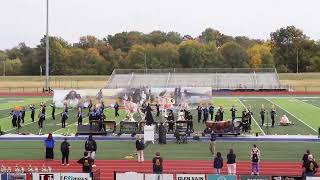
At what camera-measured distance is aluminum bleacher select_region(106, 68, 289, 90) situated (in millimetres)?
84188

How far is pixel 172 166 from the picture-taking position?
77.6 ft

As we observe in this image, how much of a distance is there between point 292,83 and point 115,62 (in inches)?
1435

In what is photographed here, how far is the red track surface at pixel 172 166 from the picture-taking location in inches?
885

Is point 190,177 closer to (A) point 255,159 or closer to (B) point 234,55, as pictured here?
(A) point 255,159

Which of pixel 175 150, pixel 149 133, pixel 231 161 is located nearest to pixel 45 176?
pixel 231 161

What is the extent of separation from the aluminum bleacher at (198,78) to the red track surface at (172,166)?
2296 inches

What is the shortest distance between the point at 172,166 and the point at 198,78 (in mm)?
64645

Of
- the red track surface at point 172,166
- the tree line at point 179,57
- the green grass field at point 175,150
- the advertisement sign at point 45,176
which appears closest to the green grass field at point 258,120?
the green grass field at point 175,150

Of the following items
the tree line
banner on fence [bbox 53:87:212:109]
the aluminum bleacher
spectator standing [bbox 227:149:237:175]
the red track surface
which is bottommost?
the red track surface

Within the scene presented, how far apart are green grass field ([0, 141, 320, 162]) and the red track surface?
1097mm

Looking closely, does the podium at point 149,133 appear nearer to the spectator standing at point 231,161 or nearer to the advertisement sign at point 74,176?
the spectator standing at point 231,161

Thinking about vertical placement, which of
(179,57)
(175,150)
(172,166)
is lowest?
(172,166)

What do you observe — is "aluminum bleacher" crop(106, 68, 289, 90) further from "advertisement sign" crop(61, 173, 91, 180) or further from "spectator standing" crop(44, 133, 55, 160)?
"advertisement sign" crop(61, 173, 91, 180)

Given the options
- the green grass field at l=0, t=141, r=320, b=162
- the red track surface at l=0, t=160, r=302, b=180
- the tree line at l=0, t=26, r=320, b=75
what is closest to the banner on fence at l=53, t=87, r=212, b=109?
the green grass field at l=0, t=141, r=320, b=162
